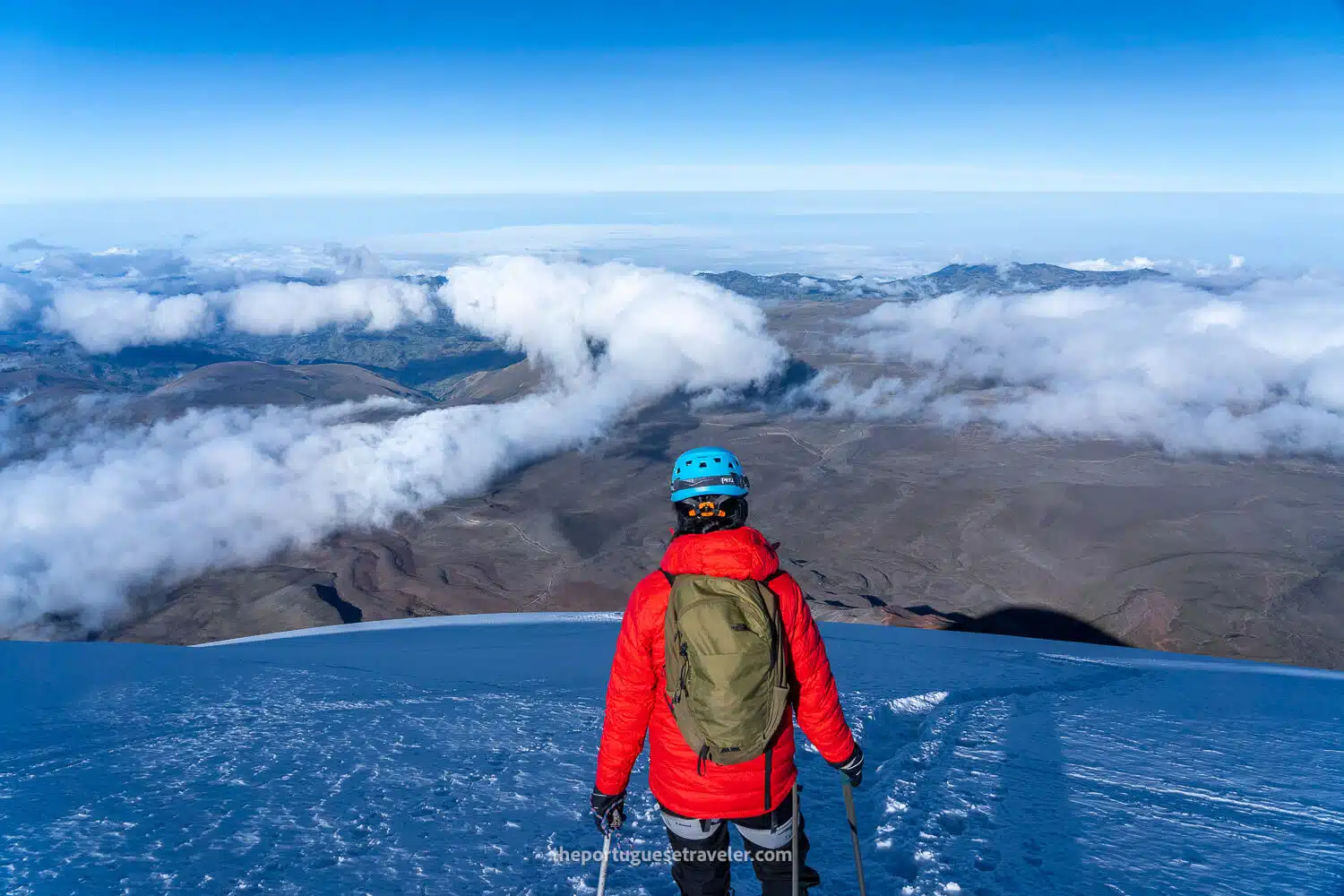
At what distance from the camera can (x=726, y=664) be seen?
3598 mm

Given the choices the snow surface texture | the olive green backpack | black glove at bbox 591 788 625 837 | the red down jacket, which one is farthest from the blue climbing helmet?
the snow surface texture

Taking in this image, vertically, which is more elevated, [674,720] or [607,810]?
[674,720]

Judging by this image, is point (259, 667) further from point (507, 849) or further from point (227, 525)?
point (227, 525)

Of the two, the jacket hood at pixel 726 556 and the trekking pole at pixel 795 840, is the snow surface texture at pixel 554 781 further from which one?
the jacket hood at pixel 726 556

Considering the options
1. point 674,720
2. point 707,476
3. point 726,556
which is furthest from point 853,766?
point 707,476

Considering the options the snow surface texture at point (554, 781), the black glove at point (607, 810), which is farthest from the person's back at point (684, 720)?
the snow surface texture at point (554, 781)

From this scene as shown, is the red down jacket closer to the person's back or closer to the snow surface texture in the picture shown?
the person's back

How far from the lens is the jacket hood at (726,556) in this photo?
12.3 ft

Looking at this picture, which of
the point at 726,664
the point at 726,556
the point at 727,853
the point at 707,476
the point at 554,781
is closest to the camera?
the point at 726,664

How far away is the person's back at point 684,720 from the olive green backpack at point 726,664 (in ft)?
0.18

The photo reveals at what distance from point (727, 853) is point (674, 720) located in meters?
0.97

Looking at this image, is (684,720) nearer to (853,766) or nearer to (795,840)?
(795,840)

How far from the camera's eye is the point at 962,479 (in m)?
184

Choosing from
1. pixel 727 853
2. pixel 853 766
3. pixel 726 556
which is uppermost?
pixel 726 556
